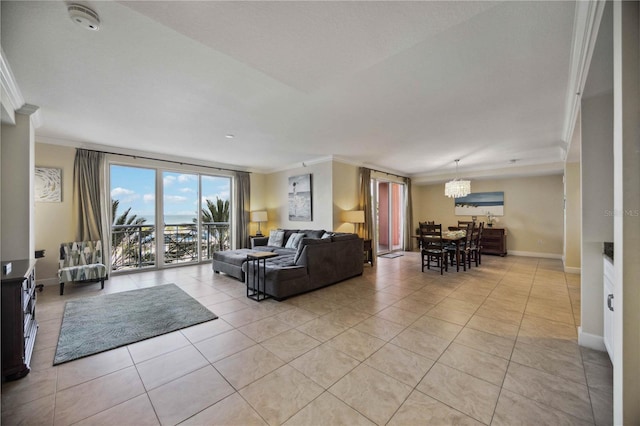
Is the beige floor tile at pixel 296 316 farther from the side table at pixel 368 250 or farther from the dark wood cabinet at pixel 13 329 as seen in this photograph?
the side table at pixel 368 250

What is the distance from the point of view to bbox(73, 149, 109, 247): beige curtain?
466 centimetres

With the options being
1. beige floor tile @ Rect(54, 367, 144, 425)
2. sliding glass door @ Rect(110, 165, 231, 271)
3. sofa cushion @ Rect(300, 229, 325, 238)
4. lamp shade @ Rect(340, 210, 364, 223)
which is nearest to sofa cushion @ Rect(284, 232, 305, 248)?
sofa cushion @ Rect(300, 229, 325, 238)

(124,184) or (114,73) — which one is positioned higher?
(114,73)

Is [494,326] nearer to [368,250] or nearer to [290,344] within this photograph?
[290,344]

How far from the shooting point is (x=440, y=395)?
173 cm

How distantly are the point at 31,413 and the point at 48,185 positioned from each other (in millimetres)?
4413

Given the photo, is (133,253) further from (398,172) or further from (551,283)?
(551,283)

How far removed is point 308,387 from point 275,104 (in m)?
2.93

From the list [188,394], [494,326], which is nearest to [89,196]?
[188,394]

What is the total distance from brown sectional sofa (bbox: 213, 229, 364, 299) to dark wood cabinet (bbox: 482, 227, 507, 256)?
4.65 m

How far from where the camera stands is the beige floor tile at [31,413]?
5.04 ft

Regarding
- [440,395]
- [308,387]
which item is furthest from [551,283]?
[308,387]

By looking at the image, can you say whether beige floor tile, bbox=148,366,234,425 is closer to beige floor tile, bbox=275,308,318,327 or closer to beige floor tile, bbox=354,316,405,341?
beige floor tile, bbox=275,308,318,327

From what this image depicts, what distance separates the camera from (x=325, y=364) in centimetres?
209
